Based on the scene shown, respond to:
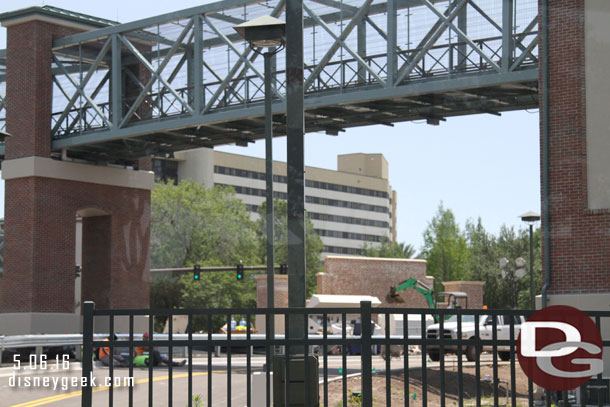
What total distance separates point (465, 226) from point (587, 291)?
301 ft

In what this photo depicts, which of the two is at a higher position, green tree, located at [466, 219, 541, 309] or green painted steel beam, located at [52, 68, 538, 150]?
green painted steel beam, located at [52, 68, 538, 150]

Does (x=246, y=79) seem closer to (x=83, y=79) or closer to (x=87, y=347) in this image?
(x=83, y=79)

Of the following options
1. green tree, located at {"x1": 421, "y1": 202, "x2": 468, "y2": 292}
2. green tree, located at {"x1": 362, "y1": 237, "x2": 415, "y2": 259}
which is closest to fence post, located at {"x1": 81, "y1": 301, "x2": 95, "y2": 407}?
green tree, located at {"x1": 421, "y1": 202, "x2": 468, "y2": 292}

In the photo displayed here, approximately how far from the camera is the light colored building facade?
134m

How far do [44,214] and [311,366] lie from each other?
119ft

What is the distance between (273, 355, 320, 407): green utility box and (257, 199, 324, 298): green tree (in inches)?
2794

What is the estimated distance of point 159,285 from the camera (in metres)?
83.1

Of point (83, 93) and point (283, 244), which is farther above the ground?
point (83, 93)

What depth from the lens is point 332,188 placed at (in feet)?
517

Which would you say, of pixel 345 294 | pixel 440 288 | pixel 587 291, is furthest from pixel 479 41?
pixel 440 288

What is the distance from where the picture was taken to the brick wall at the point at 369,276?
194 ft

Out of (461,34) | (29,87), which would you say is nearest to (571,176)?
(461,34)

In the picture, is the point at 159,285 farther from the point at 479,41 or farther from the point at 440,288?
the point at 479,41

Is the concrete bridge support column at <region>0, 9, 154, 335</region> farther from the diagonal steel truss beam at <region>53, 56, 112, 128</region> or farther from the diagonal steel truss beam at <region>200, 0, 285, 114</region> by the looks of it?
the diagonal steel truss beam at <region>200, 0, 285, 114</region>
